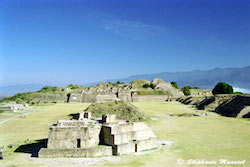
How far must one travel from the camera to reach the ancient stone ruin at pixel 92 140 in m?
15.5

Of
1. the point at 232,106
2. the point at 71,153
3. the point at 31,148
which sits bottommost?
the point at 31,148

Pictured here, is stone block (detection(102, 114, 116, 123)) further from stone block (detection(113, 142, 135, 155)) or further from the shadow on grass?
the shadow on grass

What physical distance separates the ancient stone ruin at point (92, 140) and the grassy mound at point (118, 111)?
50.1 ft

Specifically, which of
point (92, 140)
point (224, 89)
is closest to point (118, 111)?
point (92, 140)

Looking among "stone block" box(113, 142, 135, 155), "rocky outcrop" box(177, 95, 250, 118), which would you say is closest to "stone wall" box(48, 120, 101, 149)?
"stone block" box(113, 142, 135, 155)

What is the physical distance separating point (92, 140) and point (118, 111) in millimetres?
18048

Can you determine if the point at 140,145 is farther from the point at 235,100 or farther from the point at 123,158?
the point at 235,100

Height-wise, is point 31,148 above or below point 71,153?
below

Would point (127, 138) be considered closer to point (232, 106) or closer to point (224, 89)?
point (232, 106)

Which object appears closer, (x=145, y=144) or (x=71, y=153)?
(x=71, y=153)

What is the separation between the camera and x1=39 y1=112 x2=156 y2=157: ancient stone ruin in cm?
1551

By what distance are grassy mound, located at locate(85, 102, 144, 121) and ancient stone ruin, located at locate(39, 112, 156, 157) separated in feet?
50.1

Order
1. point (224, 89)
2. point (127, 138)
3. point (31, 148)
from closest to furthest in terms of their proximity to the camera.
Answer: point (127, 138) < point (31, 148) < point (224, 89)

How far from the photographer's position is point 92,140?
16.4 meters
